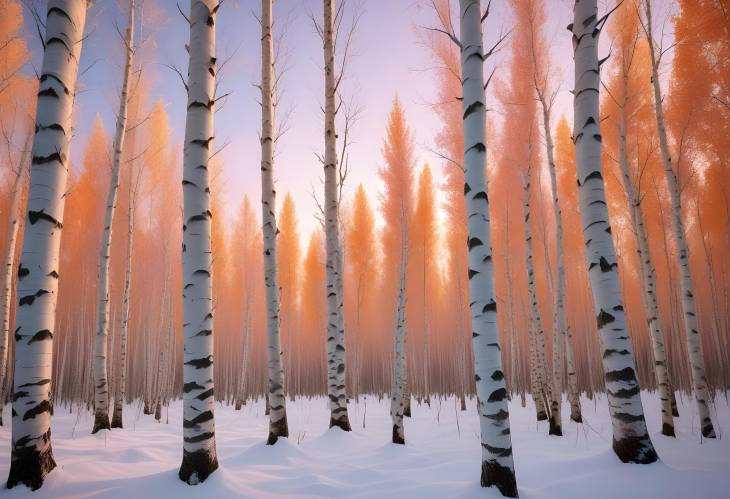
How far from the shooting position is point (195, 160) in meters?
3.60

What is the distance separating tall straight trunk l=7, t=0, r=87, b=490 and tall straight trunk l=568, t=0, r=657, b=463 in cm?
479

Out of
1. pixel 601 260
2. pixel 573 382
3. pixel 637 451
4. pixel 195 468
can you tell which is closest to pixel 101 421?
pixel 195 468

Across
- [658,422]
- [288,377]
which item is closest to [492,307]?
[658,422]

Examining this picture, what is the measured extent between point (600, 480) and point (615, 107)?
8.11 meters

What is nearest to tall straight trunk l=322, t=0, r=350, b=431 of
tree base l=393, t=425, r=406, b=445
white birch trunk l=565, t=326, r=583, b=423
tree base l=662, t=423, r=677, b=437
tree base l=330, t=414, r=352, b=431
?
tree base l=330, t=414, r=352, b=431

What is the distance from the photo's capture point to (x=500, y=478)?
9.67 feet

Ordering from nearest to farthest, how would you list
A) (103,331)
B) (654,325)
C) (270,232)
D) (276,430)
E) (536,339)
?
(276,430), (654,325), (270,232), (103,331), (536,339)

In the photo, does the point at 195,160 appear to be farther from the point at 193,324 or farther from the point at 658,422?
the point at 658,422

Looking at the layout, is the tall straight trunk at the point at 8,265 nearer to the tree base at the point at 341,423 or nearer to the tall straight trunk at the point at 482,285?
the tree base at the point at 341,423

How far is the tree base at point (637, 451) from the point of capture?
334cm

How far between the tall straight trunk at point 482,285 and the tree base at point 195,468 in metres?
2.36

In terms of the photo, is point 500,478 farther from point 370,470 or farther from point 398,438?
point 398,438

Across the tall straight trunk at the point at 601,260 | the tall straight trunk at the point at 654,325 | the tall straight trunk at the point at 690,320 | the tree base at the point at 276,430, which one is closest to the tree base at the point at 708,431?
the tall straight trunk at the point at 690,320

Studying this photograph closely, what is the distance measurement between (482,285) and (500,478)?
152 cm
